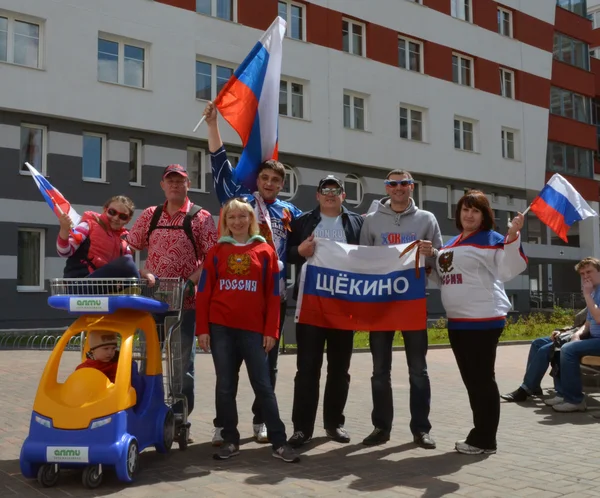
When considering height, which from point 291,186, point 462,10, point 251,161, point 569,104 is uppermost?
point 462,10

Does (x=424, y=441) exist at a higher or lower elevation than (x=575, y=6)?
lower

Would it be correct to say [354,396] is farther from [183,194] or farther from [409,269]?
[183,194]

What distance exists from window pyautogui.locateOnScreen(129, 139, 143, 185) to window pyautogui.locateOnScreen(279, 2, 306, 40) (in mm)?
7500

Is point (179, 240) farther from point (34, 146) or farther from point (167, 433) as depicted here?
point (34, 146)

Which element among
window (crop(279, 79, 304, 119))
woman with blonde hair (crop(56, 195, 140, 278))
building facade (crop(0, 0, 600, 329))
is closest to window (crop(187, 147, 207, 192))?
building facade (crop(0, 0, 600, 329))

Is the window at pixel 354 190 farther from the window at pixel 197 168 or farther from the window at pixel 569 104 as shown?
the window at pixel 569 104

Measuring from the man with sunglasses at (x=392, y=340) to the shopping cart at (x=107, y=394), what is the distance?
6.14 feet

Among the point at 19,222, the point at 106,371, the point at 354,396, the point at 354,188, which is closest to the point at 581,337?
the point at 354,396

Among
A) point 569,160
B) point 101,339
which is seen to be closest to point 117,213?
point 101,339

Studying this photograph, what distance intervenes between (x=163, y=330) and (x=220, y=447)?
3.65 ft

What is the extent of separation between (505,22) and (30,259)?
26.2 m

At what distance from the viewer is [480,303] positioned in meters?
6.33

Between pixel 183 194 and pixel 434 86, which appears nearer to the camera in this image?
pixel 183 194

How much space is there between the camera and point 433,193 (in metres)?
33.3
